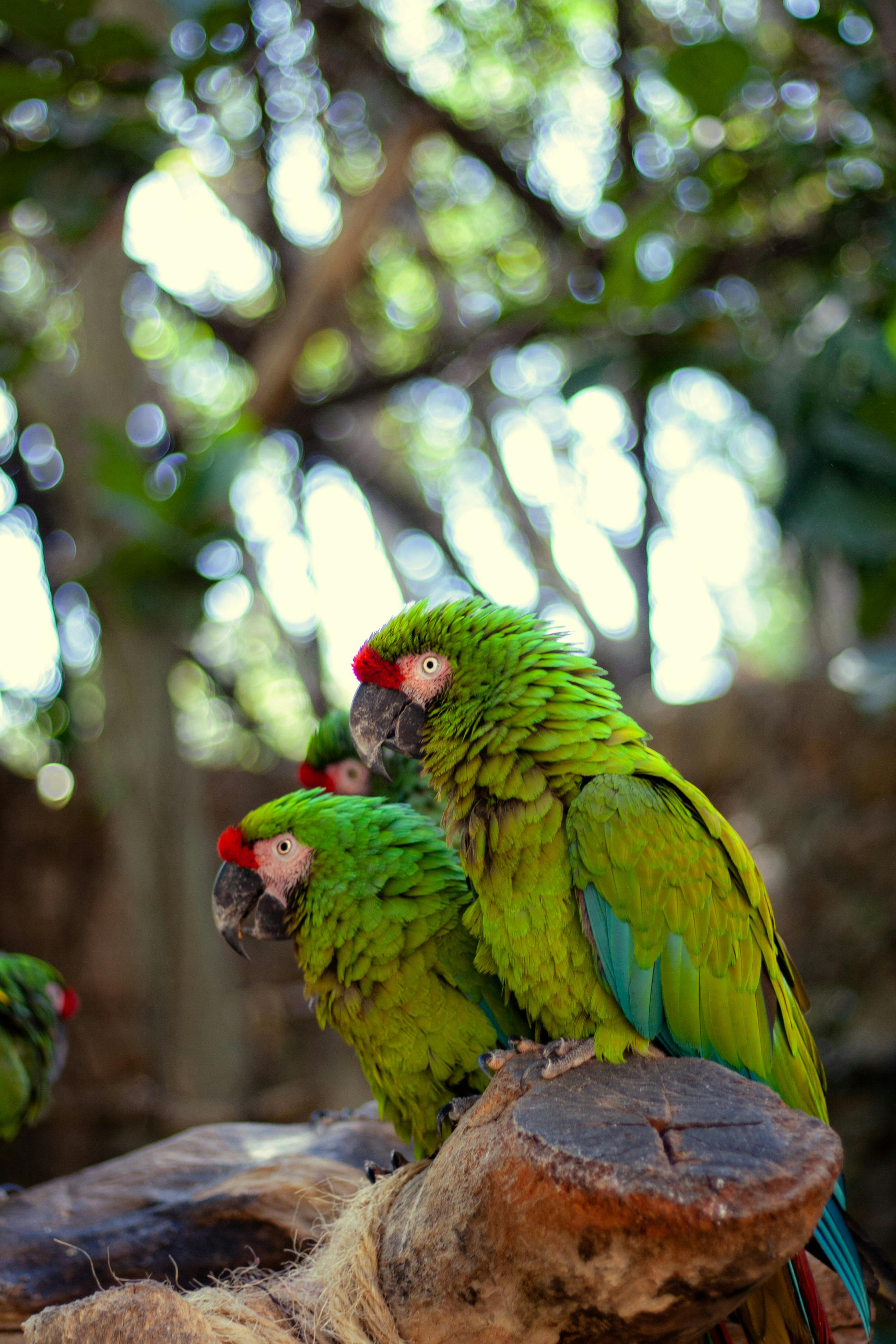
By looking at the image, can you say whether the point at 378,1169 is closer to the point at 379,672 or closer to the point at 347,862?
the point at 347,862

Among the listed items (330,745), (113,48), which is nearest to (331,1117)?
(330,745)

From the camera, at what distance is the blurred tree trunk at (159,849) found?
172 inches

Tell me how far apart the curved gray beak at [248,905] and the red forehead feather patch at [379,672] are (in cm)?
51

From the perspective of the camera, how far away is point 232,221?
7.57m

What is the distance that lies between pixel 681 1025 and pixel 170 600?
3531mm

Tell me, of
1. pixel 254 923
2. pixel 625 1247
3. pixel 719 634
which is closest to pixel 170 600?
pixel 254 923

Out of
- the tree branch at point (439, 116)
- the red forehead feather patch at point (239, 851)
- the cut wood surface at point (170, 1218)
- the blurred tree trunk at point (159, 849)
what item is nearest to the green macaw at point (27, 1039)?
the cut wood surface at point (170, 1218)

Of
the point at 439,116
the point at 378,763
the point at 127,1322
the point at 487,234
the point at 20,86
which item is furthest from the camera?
the point at 487,234

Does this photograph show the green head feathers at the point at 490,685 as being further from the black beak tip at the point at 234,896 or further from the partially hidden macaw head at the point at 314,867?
the black beak tip at the point at 234,896

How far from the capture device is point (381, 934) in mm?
1864

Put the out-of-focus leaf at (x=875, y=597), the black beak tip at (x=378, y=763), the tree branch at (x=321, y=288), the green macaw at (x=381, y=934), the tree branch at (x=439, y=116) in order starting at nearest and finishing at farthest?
the green macaw at (x=381, y=934)
the black beak tip at (x=378, y=763)
the out-of-focus leaf at (x=875, y=597)
the tree branch at (x=321, y=288)
the tree branch at (x=439, y=116)

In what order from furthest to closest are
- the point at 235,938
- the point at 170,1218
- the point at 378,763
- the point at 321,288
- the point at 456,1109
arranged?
1. the point at 321,288
2. the point at 170,1218
3. the point at 235,938
4. the point at 378,763
5. the point at 456,1109

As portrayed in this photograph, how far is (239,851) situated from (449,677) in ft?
1.98

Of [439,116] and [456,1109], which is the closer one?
[456,1109]
